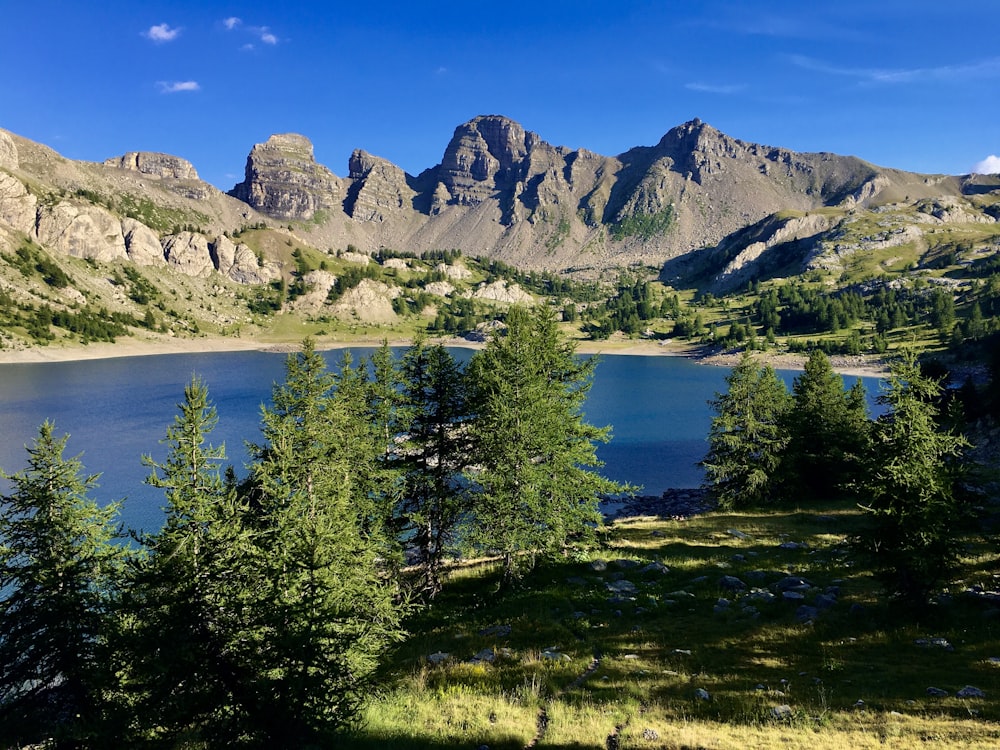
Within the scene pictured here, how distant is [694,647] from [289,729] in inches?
641

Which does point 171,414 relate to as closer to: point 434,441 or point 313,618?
point 434,441

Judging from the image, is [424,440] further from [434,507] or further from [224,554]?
[224,554]

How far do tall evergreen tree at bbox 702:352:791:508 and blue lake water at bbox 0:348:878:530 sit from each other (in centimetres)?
1880

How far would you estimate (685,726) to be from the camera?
51.1 ft

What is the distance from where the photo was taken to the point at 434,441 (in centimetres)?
3150

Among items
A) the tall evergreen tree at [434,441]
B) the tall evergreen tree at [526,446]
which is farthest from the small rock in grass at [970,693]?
the tall evergreen tree at [434,441]

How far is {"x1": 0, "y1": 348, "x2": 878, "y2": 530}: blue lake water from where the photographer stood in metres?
75.0

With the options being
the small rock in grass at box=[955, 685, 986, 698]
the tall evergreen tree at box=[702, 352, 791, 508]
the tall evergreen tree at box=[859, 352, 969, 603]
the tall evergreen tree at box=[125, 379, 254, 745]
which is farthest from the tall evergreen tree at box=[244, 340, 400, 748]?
the tall evergreen tree at box=[702, 352, 791, 508]

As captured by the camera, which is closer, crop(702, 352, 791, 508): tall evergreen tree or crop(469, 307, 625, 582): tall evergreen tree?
crop(469, 307, 625, 582): tall evergreen tree

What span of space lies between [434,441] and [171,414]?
331 feet

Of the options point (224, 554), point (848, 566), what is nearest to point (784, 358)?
point (848, 566)

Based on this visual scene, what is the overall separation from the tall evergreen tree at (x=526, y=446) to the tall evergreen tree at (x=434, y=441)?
1.40 meters

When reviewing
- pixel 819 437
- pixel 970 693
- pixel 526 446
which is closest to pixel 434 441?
pixel 526 446

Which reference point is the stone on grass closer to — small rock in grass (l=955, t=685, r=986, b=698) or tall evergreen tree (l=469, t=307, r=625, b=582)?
tall evergreen tree (l=469, t=307, r=625, b=582)
